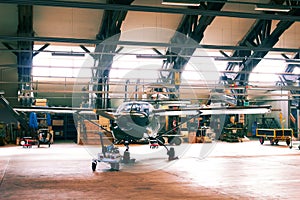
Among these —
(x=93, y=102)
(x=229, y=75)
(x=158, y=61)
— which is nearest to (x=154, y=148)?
(x=93, y=102)

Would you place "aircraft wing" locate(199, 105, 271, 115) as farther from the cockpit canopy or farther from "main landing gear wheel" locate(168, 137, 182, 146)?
"main landing gear wheel" locate(168, 137, 182, 146)

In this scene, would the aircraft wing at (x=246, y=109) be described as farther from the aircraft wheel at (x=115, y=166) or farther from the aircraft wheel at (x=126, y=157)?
the aircraft wheel at (x=115, y=166)

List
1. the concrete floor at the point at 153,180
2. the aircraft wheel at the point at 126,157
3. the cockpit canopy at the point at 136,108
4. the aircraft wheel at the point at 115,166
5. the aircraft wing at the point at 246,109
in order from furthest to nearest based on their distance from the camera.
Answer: the aircraft wheel at the point at 126,157
the cockpit canopy at the point at 136,108
the aircraft wing at the point at 246,109
the aircraft wheel at the point at 115,166
the concrete floor at the point at 153,180

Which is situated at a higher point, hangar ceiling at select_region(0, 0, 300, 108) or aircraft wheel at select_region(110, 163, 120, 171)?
hangar ceiling at select_region(0, 0, 300, 108)

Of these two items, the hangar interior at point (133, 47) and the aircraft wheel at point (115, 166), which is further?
the hangar interior at point (133, 47)

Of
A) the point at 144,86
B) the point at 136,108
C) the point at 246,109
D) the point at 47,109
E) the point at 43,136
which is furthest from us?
the point at 43,136

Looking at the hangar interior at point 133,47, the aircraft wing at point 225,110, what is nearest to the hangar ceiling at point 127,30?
the hangar interior at point 133,47

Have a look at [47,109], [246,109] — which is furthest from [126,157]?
[246,109]

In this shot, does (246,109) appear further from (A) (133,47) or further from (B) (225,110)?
(A) (133,47)

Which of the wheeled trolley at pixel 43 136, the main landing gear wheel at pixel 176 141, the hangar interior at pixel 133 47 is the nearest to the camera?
the hangar interior at pixel 133 47

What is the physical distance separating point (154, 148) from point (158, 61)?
5.72 m

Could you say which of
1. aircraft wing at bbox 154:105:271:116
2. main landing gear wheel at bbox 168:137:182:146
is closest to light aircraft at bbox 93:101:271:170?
aircraft wing at bbox 154:105:271:116

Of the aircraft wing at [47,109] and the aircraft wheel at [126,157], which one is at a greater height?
the aircraft wing at [47,109]

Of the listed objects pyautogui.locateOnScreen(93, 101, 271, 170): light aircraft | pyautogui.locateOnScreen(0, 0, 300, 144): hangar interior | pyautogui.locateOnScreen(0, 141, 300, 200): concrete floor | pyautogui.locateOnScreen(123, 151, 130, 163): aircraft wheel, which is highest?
pyautogui.locateOnScreen(0, 0, 300, 144): hangar interior
